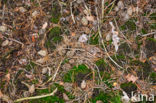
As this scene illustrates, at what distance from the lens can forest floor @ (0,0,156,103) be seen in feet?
7.18

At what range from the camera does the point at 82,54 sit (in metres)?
2.25

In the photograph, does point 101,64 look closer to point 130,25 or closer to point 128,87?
point 128,87

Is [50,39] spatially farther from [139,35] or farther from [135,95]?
[135,95]

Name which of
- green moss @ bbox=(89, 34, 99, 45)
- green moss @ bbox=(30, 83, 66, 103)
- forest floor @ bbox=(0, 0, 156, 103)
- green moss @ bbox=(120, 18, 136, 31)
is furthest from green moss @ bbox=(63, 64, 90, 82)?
green moss @ bbox=(120, 18, 136, 31)

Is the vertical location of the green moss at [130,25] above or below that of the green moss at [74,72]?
above

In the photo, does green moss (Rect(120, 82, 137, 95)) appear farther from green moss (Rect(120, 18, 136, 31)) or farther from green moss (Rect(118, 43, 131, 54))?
green moss (Rect(120, 18, 136, 31))

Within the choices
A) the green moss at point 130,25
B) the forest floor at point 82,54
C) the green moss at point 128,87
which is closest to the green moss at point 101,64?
the forest floor at point 82,54

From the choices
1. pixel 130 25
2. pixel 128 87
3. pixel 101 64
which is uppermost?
pixel 130 25

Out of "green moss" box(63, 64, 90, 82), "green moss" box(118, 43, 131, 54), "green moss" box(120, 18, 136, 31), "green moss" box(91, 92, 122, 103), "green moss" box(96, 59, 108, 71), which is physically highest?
"green moss" box(120, 18, 136, 31)

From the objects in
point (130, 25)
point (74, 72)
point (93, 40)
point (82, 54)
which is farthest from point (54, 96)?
point (130, 25)

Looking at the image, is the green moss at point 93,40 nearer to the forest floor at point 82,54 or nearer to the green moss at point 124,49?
the forest floor at point 82,54

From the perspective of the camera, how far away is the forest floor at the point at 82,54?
2.19 metres

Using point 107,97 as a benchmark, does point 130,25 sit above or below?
above

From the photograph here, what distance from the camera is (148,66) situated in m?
2.19
